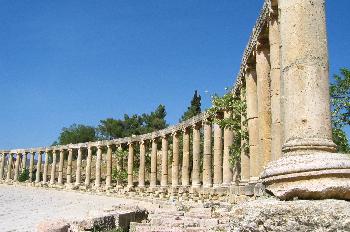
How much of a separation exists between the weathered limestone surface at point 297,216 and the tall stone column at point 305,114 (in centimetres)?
76

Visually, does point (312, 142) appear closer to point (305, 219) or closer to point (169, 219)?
point (305, 219)

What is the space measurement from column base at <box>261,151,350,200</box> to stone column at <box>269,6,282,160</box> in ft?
29.2

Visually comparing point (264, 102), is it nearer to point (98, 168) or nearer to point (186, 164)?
point (186, 164)

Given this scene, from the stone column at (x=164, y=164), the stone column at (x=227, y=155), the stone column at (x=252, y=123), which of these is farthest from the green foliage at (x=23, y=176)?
the stone column at (x=252, y=123)

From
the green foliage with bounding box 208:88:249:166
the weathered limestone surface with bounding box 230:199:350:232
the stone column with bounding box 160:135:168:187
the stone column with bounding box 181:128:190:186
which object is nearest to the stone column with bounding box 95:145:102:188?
the stone column with bounding box 160:135:168:187

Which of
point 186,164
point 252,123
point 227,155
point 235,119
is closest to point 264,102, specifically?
point 252,123

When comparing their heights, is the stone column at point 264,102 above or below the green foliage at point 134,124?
below

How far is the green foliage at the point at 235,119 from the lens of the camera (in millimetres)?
23812

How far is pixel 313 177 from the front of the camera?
7.02 m

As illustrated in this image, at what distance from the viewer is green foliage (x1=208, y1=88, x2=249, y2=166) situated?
2381 centimetres

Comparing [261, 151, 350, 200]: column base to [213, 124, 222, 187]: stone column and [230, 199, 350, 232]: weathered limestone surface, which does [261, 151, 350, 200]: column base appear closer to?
[230, 199, 350, 232]: weathered limestone surface

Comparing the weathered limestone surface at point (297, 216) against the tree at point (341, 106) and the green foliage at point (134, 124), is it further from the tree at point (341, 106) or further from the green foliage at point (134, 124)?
the green foliage at point (134, 124)

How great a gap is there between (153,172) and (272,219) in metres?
38.9

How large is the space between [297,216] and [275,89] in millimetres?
11533
